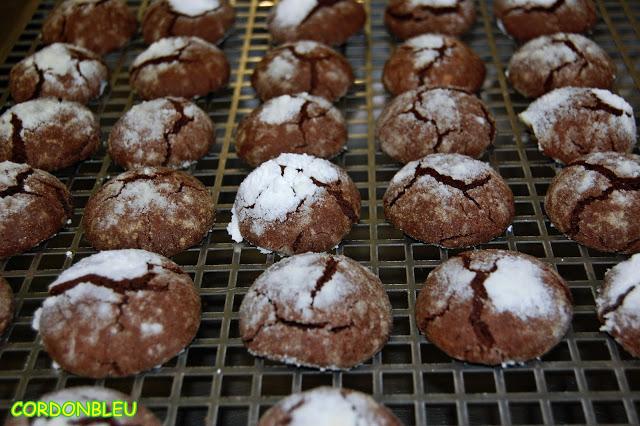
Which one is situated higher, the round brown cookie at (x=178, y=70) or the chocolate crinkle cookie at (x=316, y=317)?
the round brown cookie at (x=178, y=70)

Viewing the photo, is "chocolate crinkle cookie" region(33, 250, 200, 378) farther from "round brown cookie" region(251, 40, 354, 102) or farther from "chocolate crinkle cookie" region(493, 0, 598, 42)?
"chocolate crinkle cookie" region(493, 0, 598, 42)

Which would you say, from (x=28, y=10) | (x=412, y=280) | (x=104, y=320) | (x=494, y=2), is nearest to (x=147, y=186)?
(x=104, y=320)

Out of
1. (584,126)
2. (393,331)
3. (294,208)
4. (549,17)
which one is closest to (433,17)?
(549,17)

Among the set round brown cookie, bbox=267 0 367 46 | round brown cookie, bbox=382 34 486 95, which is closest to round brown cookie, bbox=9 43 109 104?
round brown cookie, bbox=267 0 367 46

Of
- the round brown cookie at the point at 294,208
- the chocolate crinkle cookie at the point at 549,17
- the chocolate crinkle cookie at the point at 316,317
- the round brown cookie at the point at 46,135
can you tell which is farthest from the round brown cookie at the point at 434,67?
the round brown cookie at the point at 46,135

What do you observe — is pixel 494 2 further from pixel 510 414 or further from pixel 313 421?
pixel 313 421

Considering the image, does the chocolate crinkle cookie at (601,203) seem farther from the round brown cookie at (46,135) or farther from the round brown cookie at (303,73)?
the round brown cookie at (46,135)
